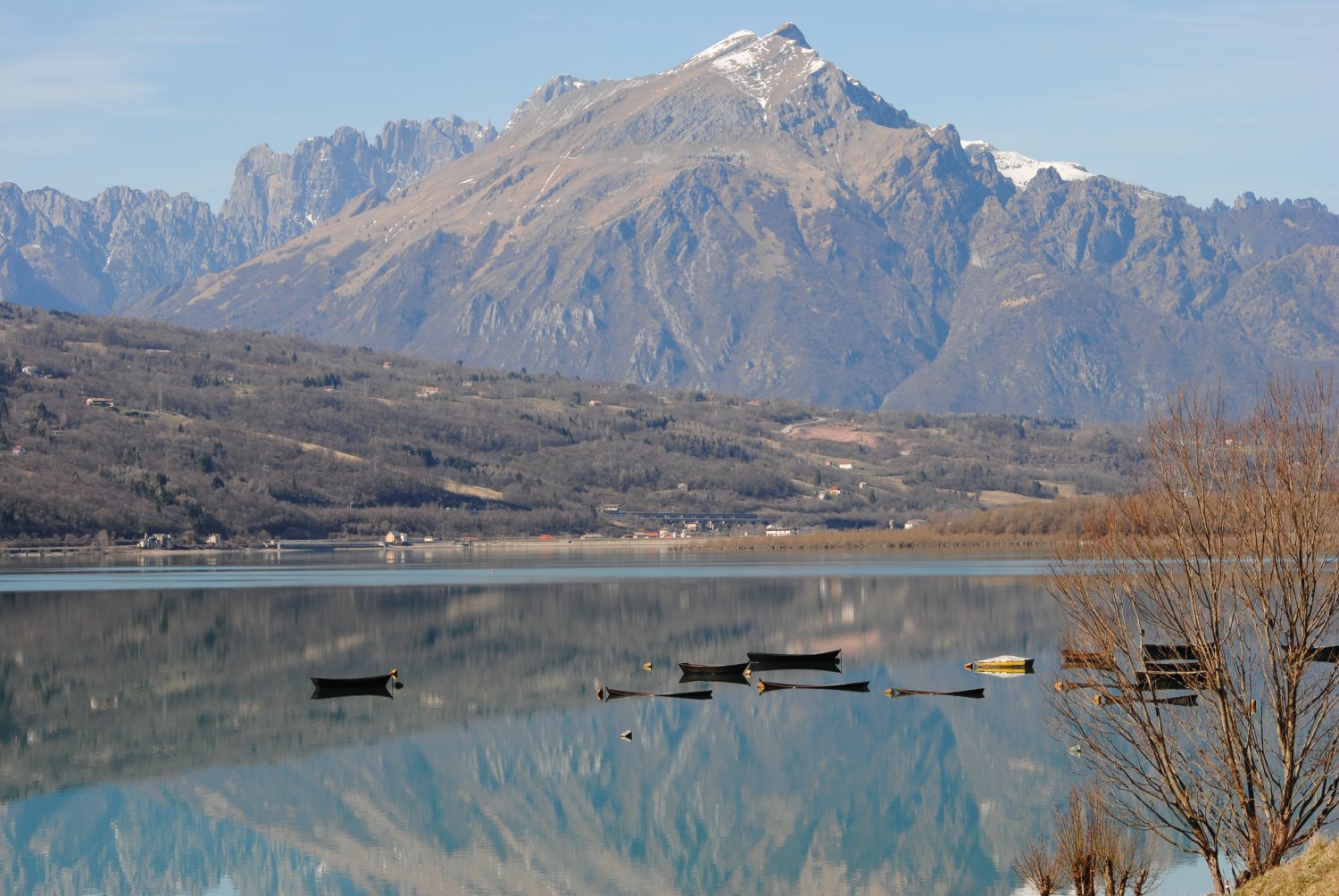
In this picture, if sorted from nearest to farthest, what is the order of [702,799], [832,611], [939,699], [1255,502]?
[1255,502] → [702,799] → [939,699] → [832,611]

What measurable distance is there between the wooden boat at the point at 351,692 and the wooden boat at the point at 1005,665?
1008 inches

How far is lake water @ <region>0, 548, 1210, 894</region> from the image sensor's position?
39625 millimetres

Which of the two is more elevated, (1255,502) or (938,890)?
(1255,502)

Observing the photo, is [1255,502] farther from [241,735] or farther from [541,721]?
[241,735]

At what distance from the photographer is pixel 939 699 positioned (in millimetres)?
63562

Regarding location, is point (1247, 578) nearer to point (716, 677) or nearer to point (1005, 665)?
point (1005, 665)

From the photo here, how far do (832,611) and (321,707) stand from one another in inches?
1826

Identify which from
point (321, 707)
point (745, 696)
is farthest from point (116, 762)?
point (745, 696)

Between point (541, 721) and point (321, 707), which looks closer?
point (541, 721)

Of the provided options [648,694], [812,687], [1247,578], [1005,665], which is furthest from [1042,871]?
[1005,665]

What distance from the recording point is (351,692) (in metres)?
67.4

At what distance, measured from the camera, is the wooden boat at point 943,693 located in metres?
63.7

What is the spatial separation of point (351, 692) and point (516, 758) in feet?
54.7

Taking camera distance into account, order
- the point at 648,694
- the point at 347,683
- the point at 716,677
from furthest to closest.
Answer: the point at 716,677 → the point at 347,683 → the point at 648,694
